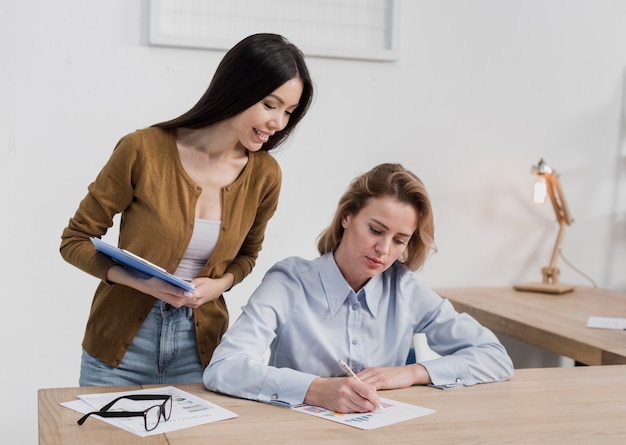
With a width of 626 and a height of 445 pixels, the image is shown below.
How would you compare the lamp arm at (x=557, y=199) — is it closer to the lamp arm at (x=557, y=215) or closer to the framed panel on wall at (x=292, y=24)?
the lamp arm at (x=557, y=215)

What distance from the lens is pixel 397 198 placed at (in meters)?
1.93

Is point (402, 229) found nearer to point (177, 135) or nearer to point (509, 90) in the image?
point (177, 135)

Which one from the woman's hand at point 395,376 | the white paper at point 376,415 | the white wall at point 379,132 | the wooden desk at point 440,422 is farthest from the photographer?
the white wall at point 379,132

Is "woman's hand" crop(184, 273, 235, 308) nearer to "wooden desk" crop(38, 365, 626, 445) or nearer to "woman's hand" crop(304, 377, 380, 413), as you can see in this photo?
"wooden desk" crop(38, 365, 626, 445)

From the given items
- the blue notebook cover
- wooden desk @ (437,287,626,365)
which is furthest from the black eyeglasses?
wooden desk @ (437,287,626,365)

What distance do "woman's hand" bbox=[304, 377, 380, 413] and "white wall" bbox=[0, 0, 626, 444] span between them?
1446 mm

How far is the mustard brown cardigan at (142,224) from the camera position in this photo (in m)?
1.89

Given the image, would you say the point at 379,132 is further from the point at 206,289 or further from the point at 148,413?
the point at 148,413

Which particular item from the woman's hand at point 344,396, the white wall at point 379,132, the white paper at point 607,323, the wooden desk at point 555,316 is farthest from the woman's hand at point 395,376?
the white wall at point 379,132

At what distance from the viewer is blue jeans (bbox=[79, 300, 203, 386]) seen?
193cm

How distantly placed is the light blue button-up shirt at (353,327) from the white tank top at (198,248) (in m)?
0.16

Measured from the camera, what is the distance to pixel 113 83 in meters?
2.79

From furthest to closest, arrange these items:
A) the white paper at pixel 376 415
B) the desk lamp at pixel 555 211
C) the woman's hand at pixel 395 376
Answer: the desk lamp at pixel 555 211 → the woman's hand at pixel 395 376 → the white paper at pixel 376 415

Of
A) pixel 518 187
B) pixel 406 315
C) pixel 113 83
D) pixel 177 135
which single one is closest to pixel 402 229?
pixel 406 315
